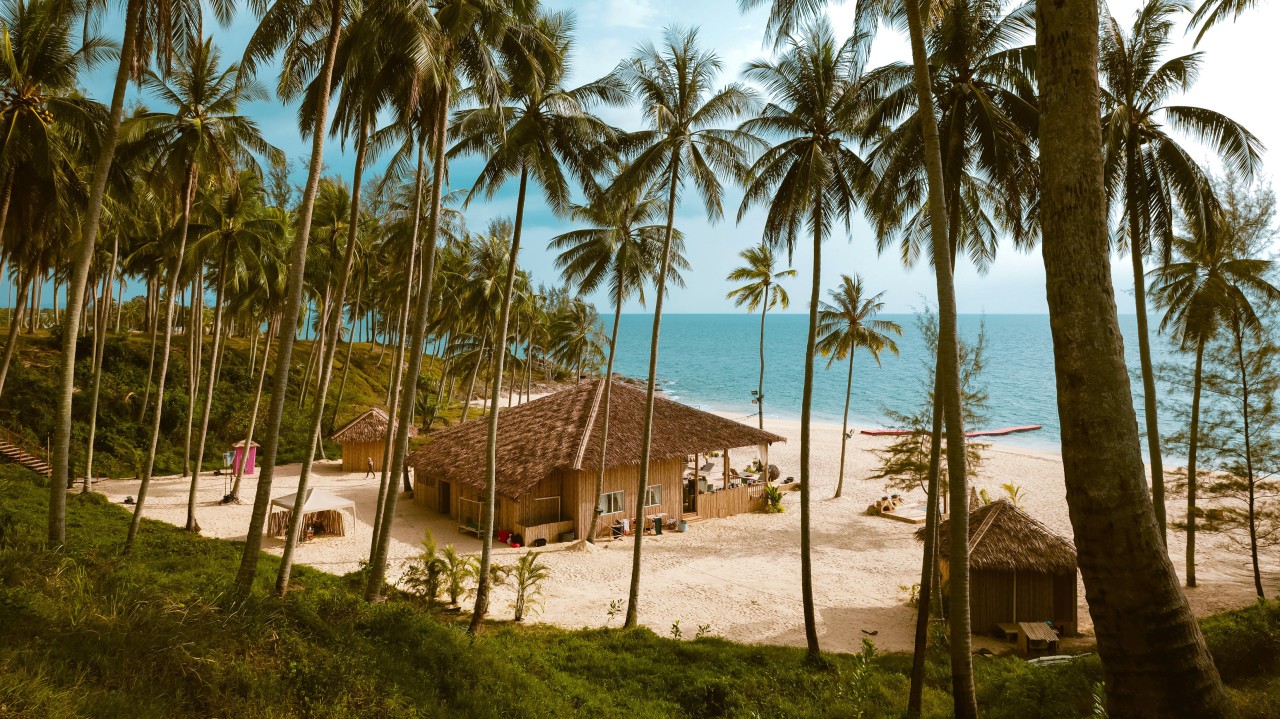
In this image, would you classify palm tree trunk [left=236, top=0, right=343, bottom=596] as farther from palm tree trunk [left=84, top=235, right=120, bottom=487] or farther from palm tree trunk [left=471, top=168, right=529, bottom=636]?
palm tree trunk [left=84, top=235, right=120, bottom=487]

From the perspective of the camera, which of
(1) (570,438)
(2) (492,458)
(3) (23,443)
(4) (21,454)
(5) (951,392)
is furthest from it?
(3) (23,443)

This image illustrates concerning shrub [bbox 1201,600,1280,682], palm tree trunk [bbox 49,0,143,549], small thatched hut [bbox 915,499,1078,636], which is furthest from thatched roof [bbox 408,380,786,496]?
shrub [bbox 1201,600,1280,682]

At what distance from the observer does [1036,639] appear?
472 inches

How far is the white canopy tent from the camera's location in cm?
1734

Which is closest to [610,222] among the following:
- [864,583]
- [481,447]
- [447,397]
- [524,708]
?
[481,447]

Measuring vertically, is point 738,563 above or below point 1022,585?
below

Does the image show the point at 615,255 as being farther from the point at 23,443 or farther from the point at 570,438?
the point at 23,443

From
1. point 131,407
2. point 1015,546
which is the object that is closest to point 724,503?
point 1015,546

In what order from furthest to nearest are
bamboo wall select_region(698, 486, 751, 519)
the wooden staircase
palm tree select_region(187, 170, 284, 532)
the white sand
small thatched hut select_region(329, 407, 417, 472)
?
small thatched hut select_region(329, 407, 417, 472)
bamboo wall select_region(698, 486, 751, 519)
the wooden staircase
palm tree select_region(187, 170, 284, 532)
the white sand

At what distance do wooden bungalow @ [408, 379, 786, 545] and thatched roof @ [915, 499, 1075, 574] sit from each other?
31.1 feet

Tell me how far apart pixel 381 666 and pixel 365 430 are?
895 inches

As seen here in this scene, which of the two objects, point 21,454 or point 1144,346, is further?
point 21,454

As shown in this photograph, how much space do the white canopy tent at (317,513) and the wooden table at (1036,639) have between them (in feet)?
56.1

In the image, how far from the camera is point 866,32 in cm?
912
